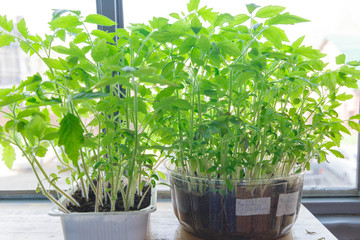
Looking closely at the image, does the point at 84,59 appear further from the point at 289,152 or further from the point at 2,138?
the point at 289,152

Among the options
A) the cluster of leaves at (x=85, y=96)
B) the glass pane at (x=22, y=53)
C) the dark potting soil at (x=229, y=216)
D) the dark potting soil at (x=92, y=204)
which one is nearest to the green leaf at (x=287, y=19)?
the cluster of leaves at (x=85, y=96)

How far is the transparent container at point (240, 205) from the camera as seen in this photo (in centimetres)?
68

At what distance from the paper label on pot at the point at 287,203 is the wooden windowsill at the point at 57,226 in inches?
4.3

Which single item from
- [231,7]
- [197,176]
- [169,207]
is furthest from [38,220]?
A: [231,7]

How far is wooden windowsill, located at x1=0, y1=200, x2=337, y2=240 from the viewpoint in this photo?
0.83 m

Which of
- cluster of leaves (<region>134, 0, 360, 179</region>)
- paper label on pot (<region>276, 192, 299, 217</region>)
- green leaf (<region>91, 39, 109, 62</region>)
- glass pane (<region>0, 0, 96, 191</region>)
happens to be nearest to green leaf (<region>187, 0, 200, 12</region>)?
cluster of leaves (<region>134, 0, 360, 179</region>)

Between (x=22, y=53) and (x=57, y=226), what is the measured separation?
60 cm

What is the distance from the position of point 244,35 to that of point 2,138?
1.63ft

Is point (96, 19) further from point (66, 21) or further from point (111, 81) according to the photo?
point (111, 81)

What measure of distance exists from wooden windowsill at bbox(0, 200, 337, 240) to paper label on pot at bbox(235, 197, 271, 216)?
0.53 ft

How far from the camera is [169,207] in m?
1.04

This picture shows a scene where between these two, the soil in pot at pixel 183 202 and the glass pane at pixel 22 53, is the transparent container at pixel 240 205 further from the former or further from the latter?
the glass pane at pixel 22 53

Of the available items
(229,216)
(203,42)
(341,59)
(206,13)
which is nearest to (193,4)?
(206,13)

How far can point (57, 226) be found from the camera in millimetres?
917
